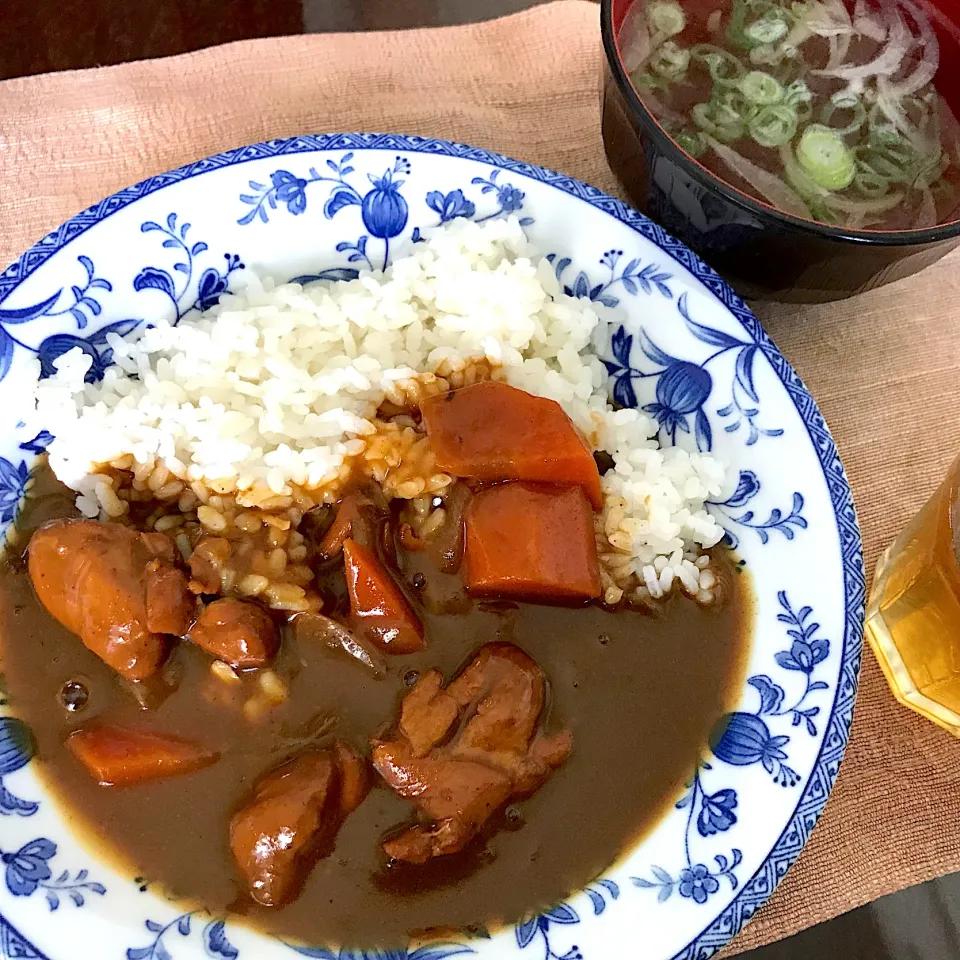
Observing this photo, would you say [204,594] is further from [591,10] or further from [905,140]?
[591,10]

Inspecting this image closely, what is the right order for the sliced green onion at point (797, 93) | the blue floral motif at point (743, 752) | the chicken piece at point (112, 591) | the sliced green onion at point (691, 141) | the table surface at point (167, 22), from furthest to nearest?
the table surface at point (167, 22), the sliced green onion at point (797, 93), the sliced green onion at point (691, 141), the chicken piece at point (112, 591), the blue floral motif at point (743, 752)

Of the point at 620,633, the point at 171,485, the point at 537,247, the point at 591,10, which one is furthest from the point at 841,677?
the point at 591,10

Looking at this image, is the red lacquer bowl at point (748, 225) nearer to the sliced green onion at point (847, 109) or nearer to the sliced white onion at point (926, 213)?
the sliced white onion at point (926, 213)

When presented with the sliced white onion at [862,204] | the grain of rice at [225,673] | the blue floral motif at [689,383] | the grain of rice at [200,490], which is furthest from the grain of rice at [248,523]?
the sliced white onion at [862,204]

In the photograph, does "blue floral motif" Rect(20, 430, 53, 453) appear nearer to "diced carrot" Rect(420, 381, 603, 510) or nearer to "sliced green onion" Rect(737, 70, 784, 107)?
"diced carrot" Rect(420, 381, 603, 510)

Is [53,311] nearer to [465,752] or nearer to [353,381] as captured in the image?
[353,381]

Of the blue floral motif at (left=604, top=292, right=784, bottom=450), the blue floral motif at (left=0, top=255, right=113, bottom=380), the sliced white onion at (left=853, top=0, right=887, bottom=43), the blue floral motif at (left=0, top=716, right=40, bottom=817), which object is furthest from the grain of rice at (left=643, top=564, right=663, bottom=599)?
the sliced white onion at (left=853, top=0, right=887, bottom=43)

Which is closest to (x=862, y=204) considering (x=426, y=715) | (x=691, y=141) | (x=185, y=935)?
(x=691, y=141)
